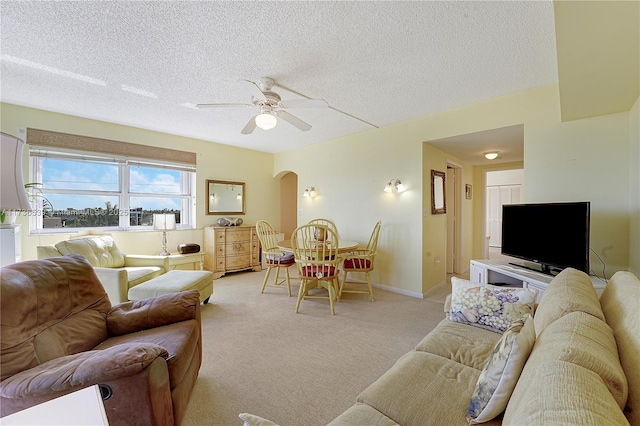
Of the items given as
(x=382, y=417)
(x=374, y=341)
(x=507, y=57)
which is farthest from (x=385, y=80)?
(x=382, y=417)

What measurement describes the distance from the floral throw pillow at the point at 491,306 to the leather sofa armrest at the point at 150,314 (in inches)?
72.3

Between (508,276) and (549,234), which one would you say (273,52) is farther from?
(508,276)

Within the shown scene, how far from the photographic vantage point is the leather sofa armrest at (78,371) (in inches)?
40.4

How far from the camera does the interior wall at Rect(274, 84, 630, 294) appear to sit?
8.02 ft

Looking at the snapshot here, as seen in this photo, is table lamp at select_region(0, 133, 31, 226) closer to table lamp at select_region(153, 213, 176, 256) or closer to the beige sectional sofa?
the beige sectional sofa

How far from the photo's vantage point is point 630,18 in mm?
1274

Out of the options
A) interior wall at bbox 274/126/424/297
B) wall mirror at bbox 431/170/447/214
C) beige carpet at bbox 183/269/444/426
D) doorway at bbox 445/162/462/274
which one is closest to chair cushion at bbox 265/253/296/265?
beige carpet at bbox 183/269/444/426

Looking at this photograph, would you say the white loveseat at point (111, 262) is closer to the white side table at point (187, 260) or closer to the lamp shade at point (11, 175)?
the white side table at point (187, 260)

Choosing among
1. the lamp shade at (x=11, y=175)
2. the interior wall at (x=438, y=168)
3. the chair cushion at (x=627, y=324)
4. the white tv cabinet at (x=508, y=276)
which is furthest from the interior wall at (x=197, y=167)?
the chair cushion at (x=627, y=324)

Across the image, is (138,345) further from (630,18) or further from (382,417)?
(630,18)

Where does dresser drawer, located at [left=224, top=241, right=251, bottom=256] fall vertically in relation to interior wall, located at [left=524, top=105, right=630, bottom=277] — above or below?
below

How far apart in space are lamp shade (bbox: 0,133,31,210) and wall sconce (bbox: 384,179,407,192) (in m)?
3.69

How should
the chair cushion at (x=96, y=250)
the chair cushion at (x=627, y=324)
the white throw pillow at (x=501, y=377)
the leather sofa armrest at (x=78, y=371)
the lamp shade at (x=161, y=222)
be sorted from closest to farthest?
1. the chair cushion at (x=627, y=324)
2. the white throw pillow at (x=501, y=377)
3. the leather sofa armrest at (x=78, y=371)
4. the chair cushion at (x=96, y=250)
5. the lamp shade at (x=161, y=222)

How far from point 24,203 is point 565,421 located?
6.15ft
